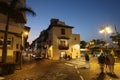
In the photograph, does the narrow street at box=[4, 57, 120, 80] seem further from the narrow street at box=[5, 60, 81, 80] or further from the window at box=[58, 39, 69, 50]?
the window at box=[58, 39, 69, 50]

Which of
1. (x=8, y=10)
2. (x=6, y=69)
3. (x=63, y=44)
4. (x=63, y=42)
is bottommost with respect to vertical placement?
(x=6, y=69)

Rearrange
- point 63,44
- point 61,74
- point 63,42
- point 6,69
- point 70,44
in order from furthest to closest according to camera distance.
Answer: point 70,44
point 63,42
point 63,44
point 6,69
point 61,74

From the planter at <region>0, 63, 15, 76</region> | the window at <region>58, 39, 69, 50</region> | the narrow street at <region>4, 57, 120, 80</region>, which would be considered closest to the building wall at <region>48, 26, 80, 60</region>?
the window at <region>58, 39, 69, 50</region>

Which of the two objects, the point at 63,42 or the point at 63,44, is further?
the point at 63,42

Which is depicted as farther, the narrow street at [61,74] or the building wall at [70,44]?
the building wall at [70,44]

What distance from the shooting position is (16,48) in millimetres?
28016

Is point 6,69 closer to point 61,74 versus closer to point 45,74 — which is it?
point 45,74

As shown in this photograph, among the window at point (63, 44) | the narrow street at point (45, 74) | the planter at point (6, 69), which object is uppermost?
the window at point (63, 44)

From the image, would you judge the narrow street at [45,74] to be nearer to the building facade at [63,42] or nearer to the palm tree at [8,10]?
the palm tree at [8,10]

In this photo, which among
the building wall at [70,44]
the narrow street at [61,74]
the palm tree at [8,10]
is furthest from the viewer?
the building wall at [70,44]

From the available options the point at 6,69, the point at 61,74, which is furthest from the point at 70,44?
the point at 6,69

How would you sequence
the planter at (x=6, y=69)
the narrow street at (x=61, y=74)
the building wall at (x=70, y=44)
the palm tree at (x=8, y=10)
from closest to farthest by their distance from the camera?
the narrow street at (x=61, y=74), the planter at (x=6, y=69), the palm tree at (x=8, y=10), the building wall at (x=70, y=44)

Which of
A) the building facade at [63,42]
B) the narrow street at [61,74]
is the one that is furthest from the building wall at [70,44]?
the narrow street at [61,74]

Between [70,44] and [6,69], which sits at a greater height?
[70,44]
